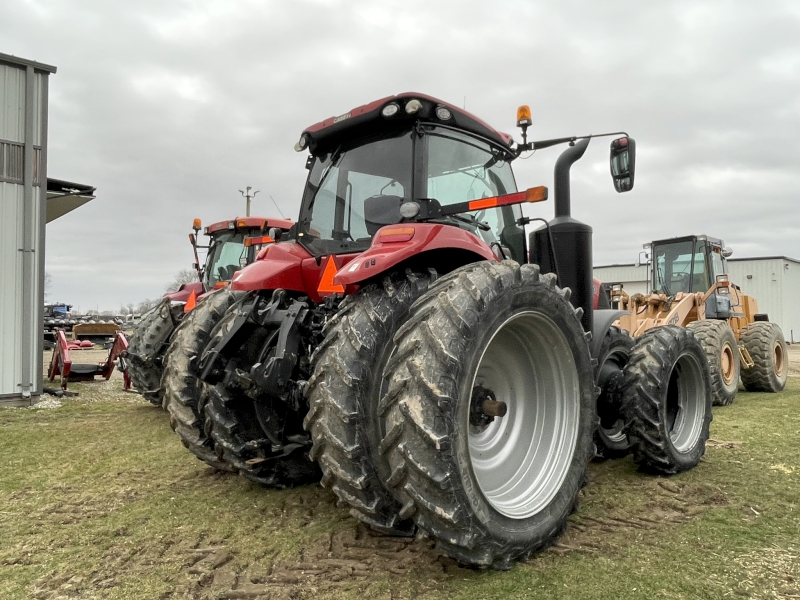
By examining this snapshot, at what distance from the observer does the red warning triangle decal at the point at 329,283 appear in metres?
3.04

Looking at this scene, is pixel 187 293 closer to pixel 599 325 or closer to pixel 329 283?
pixel 329 283

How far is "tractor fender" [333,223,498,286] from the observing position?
8.50ft

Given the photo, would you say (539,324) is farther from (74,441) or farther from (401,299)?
(74,441)

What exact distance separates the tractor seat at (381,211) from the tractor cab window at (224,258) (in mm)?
5345

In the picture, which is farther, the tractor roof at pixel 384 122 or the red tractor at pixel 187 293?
the red tractor at pixel 187 293

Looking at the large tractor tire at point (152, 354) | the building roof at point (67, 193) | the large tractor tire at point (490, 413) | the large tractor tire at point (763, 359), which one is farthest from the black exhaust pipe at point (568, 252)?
the building roof at point (67, 193)

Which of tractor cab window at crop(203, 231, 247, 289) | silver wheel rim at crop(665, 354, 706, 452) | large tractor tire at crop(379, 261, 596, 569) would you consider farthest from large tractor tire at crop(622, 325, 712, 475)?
tractor cab window at crop(203, 231, 247, 289)

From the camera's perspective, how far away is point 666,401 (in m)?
4.00

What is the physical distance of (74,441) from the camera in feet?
17.6

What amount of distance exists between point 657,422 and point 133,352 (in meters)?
5.76

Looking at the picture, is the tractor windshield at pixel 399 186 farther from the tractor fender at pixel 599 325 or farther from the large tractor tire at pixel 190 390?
the large tractor tire at pixel 190 390

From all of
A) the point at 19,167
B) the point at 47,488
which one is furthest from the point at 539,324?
the point at 19,167

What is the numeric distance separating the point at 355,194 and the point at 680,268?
875 centimetres

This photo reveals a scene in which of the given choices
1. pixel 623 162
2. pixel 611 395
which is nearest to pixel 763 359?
pixel 611 395
